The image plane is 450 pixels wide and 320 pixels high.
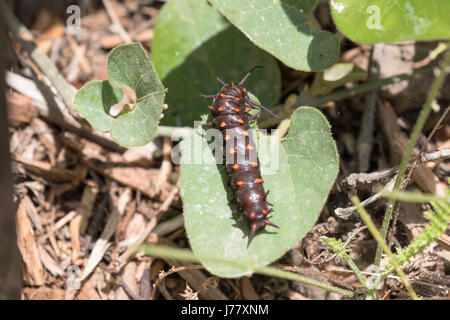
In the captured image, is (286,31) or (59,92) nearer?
(286,31)

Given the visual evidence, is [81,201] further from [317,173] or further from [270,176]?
[317,173]

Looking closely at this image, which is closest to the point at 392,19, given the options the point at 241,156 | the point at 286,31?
the point at 286,31

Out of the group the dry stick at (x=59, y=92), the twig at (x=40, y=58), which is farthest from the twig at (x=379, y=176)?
the twig at (x=40, y=58)

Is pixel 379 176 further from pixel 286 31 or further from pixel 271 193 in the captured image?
pixel 286 31

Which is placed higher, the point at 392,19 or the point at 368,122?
the point at 392,19

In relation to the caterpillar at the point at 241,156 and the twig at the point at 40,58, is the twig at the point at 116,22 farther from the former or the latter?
the caterpillar at the point at 241,156

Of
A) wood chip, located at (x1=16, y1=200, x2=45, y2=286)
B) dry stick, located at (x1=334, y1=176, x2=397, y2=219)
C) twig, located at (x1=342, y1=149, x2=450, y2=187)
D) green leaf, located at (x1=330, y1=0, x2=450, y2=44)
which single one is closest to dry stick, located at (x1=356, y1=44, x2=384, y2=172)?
twig, located at (x1=342, y1=149, x2=450, y2=187)
